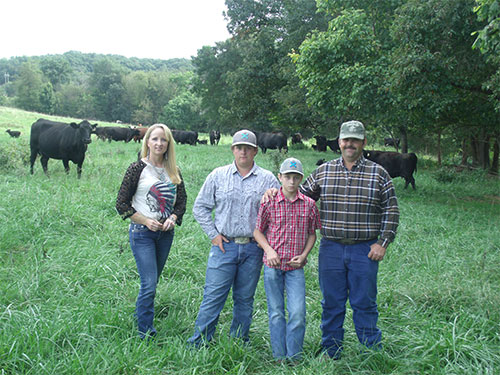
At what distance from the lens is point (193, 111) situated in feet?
218

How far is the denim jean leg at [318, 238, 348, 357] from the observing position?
348 cm

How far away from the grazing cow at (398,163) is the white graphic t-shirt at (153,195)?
34.1ft

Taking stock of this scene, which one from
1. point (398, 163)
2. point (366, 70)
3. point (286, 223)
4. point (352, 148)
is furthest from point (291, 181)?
point (398, 163)

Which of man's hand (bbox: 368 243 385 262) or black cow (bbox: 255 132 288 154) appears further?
black cow (bbox: 255 132 288 154)

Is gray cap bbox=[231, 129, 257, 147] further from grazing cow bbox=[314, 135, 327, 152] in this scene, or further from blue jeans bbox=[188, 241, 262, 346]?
grazing cow bbox=[314, 135, 327, 152]

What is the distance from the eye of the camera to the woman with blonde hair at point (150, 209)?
11.9ft

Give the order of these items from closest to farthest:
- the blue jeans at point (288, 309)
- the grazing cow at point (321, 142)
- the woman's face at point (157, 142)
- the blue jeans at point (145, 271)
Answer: the blue jeans at point (288, 309)
the blue jeans at point (145, 271)
the woman's face at point (157, 142)
the grazing cow at point (321, 142)

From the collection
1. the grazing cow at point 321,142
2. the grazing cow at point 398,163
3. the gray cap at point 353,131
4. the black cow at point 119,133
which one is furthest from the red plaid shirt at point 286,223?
the black cow at point 119,133

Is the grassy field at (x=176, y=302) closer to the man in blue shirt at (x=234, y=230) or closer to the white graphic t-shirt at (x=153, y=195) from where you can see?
the man in blue shirt at (x=234, y=230)

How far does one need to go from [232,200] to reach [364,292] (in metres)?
1.27

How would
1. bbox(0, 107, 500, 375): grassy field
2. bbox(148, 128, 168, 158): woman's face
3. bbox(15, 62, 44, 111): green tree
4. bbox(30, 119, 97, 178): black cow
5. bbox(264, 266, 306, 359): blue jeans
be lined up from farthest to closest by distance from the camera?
bbox(15, 62, 44, 111): green tree, bbox(30, 119, 97, 178): black cow, bbox(148, 128, 168, 158): woman's face, bbox(264, 266, 306, 359): blue jeans, bbox(0, 107, 500, 375): grassy field

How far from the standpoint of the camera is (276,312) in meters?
3.36

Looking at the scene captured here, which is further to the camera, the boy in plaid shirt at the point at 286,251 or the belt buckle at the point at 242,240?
the belt buckle at the point at 242,240

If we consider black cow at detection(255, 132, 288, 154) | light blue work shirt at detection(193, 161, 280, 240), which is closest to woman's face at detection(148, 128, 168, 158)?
light blue work shirt at detection(193, 161, 280, 240)
